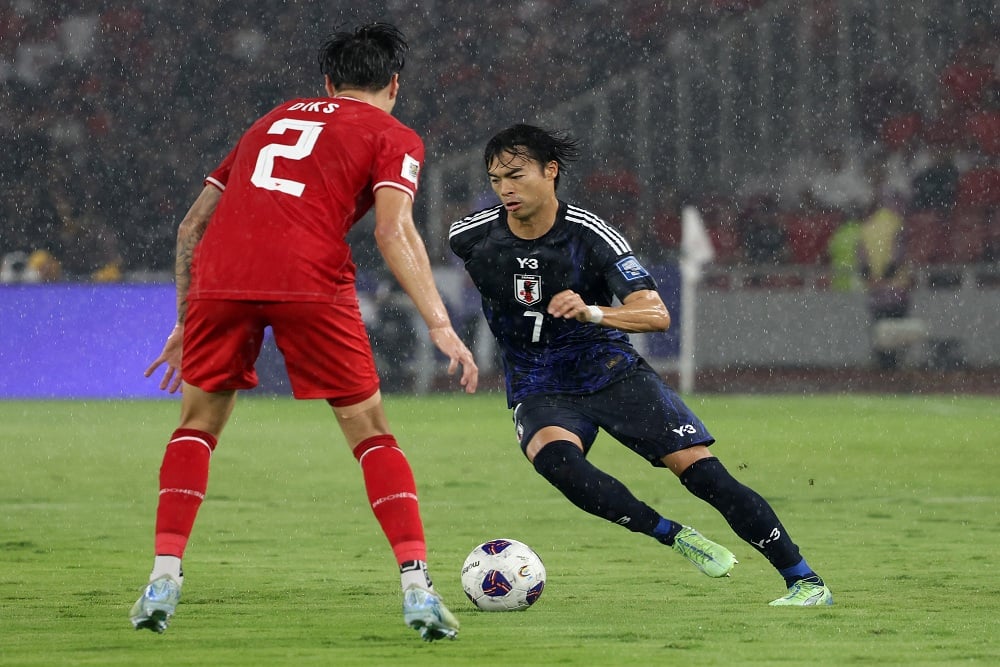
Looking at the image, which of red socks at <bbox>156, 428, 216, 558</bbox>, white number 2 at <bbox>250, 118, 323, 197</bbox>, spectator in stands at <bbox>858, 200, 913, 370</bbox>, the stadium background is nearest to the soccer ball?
red socks at <bbox>156, 428, 216, 558</bbox>

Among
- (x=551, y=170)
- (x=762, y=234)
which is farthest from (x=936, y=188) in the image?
(x=551, y=170)

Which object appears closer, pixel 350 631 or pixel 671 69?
pixel 350 631

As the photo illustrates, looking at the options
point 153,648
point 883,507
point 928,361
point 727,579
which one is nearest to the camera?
point 153,648

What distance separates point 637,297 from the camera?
18.6 feet

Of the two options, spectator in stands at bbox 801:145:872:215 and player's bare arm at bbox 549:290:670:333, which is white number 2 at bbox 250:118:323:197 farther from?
spectator in stands at bbox 801:145:872:215

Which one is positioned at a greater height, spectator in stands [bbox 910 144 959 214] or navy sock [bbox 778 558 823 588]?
spectator in stands [bbox 910 144 959 214]

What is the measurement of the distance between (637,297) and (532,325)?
0.49 meters

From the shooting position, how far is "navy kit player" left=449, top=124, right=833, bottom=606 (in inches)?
222

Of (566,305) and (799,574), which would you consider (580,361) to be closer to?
(566,305)

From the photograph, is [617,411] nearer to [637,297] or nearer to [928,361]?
[637,297]

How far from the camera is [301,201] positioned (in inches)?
186

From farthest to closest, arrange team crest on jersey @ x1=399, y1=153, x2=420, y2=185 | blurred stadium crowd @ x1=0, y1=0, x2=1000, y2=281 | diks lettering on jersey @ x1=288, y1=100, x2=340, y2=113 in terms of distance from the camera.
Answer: blurred stadium crowd @ x1=0, y1=0, x2=1000, y2=281
diks lettering on jersey @ x1=288, y1=100, x2=340, y2=113
team crest on jersey @ x1=399, y1=153, x2=420, y2=185

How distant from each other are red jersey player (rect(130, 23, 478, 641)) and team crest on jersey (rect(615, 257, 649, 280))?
1.16m

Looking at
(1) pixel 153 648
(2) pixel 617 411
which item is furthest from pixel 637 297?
(1) pixel 153 648
